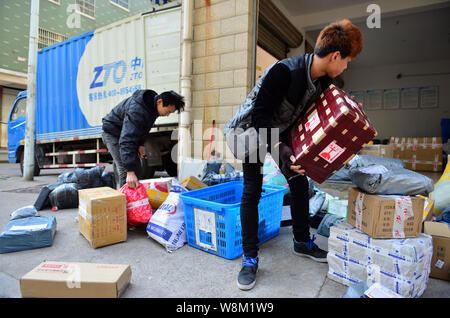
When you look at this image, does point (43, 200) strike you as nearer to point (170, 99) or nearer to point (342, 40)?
point (170, 99)

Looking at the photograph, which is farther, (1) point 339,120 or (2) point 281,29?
(2) point 281,29

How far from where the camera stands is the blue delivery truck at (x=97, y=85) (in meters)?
4.61

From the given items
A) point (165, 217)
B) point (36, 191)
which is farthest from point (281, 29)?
point (36, 191)

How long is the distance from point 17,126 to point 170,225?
7244mm

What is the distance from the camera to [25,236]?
6.71 feet

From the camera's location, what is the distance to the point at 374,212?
4.70 feet

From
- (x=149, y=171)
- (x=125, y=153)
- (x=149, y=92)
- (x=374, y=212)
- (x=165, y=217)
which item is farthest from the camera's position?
(x=149, y=171)

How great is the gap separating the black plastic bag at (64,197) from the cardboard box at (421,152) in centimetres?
899

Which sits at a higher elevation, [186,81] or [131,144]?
[186,81]

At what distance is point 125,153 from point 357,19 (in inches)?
233

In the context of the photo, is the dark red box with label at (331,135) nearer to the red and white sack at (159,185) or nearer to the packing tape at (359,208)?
the packing tape at (359,208)

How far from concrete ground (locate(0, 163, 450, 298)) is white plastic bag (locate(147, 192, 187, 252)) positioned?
7 centimetres

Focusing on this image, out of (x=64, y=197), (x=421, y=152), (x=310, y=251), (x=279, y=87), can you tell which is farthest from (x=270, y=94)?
(x=421, y=152)

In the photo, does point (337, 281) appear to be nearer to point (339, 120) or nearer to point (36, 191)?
point (339, 120)
